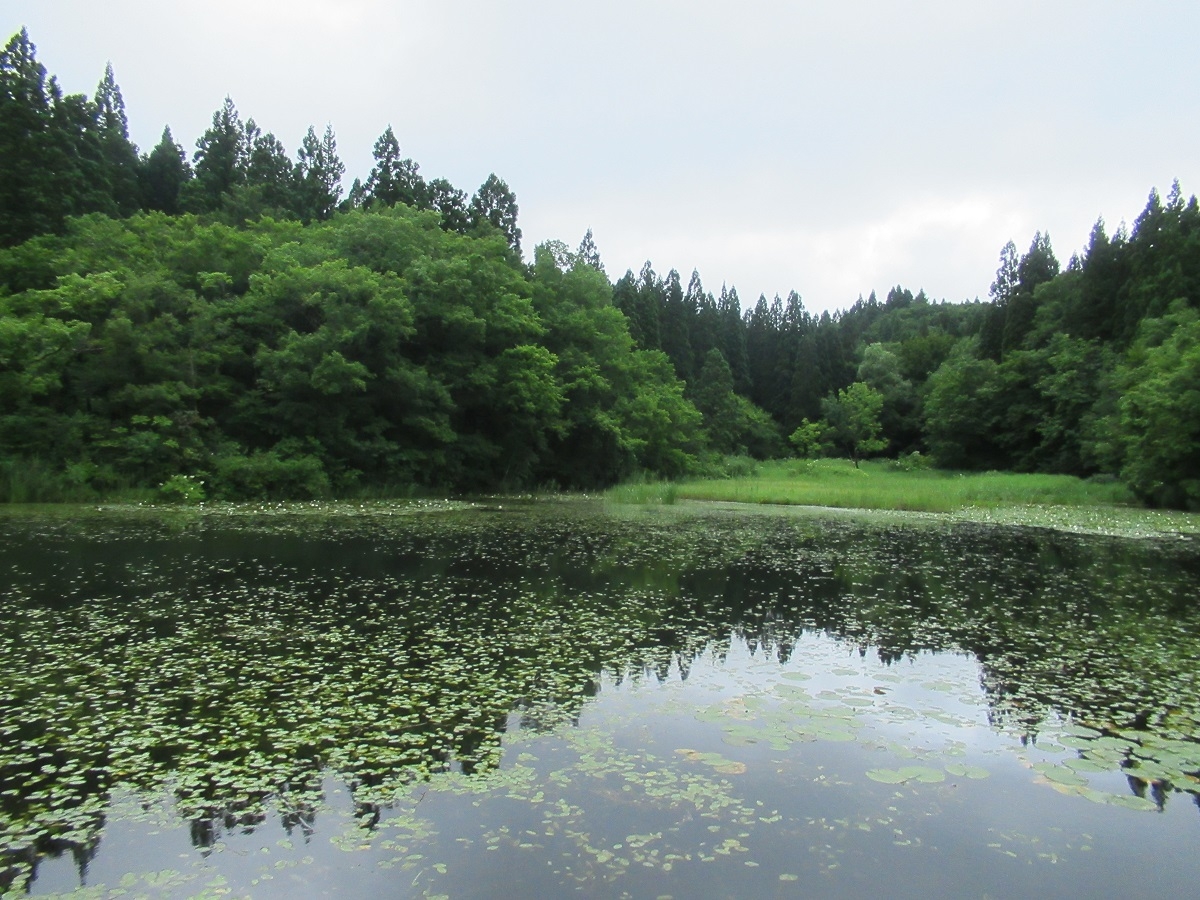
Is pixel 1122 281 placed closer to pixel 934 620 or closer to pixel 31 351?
pixel 934 620

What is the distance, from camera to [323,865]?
4102 mm

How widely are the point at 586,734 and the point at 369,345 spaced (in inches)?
996

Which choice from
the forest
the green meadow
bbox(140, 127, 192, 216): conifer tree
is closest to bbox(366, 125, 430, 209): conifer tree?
the forest

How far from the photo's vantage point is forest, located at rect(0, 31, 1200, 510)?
942 inches

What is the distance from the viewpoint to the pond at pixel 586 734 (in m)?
4.16

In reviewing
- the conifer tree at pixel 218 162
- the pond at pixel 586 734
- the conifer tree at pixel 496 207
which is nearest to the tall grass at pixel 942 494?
the pond at pixel 586 734

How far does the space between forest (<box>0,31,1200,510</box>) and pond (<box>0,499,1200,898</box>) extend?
41.8 feet

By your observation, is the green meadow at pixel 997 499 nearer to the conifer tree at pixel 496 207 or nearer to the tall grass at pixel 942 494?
the tall grass at pixel 942 494

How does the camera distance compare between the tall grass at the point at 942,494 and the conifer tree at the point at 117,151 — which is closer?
the tall grass at the point at 942,494

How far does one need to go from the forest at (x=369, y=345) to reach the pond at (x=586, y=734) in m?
12.8

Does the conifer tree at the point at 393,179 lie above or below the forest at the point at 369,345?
above

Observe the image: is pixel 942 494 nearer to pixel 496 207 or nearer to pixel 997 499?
pixel 997 499

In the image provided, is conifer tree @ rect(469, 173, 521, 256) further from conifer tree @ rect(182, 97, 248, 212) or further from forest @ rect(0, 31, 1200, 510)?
conifer tree @ rect(182, 97, 248, 212)

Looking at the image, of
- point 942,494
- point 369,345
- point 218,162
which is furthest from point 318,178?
point 942,494
